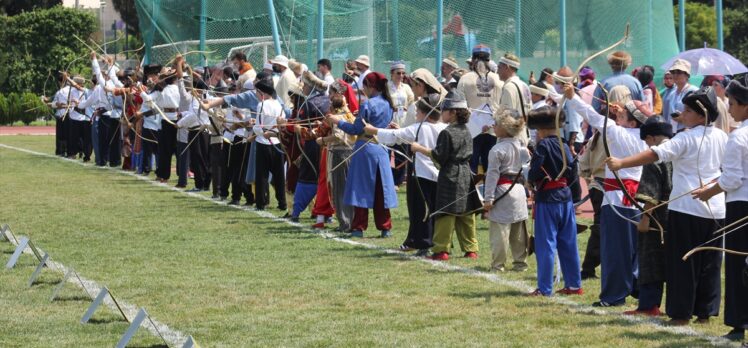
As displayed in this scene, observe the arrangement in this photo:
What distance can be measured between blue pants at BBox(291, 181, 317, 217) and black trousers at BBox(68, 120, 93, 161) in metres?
13.4

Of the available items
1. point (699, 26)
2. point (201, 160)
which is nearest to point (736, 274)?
point (201, 160)

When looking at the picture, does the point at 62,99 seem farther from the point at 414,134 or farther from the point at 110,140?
the point at 414,134

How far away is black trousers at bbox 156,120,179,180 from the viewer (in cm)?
2262

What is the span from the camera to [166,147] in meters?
22.9

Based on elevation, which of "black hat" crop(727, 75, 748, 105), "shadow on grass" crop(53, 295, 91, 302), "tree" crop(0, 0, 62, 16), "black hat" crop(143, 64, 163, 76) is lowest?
"shadow on grass" crop(53, 295, 91, 302)

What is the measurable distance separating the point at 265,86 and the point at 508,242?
5.62 metres

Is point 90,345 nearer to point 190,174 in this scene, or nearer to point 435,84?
point 435,84

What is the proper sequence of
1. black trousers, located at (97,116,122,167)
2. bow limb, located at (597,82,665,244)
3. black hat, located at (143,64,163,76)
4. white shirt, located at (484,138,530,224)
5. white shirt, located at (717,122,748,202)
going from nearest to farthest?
1. white shirt, located at (717,122,748,202)
2. bow limb, located at (597,82,665,244)
3. white shirt, located at (484,138,530,224)
4. black hat, located at (143,64,163,76)
5. black trousers, located at (97,116,122,167)

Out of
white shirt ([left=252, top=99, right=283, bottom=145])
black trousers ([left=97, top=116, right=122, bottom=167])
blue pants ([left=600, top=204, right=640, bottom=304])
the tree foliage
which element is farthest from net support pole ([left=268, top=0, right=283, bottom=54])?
the tree foliage

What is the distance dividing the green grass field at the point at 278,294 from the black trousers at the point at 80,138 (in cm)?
1197

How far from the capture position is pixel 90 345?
8.59 m

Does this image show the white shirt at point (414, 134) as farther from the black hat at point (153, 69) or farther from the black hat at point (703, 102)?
the black hat at point (153, 69)

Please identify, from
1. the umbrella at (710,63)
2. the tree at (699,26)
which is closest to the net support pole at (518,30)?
the umbrella at (710,63)

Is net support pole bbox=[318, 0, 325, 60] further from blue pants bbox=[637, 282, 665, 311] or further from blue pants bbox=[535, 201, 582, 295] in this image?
blue pants bbox=[637, 282, 665, 311]
